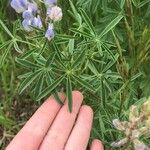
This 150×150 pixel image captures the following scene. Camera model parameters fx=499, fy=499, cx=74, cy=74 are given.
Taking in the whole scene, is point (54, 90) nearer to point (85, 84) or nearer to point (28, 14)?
point (85, 84)

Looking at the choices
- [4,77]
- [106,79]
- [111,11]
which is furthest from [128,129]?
[4,77]

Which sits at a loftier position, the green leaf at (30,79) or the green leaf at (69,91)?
the green leaf at (30,79)

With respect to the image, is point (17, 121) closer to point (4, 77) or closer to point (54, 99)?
point (4, 77)

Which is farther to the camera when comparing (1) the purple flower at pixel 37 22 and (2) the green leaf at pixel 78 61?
(2) the green leaf at pixel 78 61

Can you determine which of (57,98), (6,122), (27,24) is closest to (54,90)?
(57,98)

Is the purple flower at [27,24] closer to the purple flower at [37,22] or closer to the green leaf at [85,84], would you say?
the purple flower at [37,22]

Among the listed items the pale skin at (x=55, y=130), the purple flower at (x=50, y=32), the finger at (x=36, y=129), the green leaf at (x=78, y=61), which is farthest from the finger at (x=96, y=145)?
the purple flower at (x=50, y=32)

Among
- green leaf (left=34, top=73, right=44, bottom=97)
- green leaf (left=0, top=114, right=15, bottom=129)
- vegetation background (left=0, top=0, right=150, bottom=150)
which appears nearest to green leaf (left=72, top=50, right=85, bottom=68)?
vegetation background (left=0, top=0, right=150, bottom=150)
